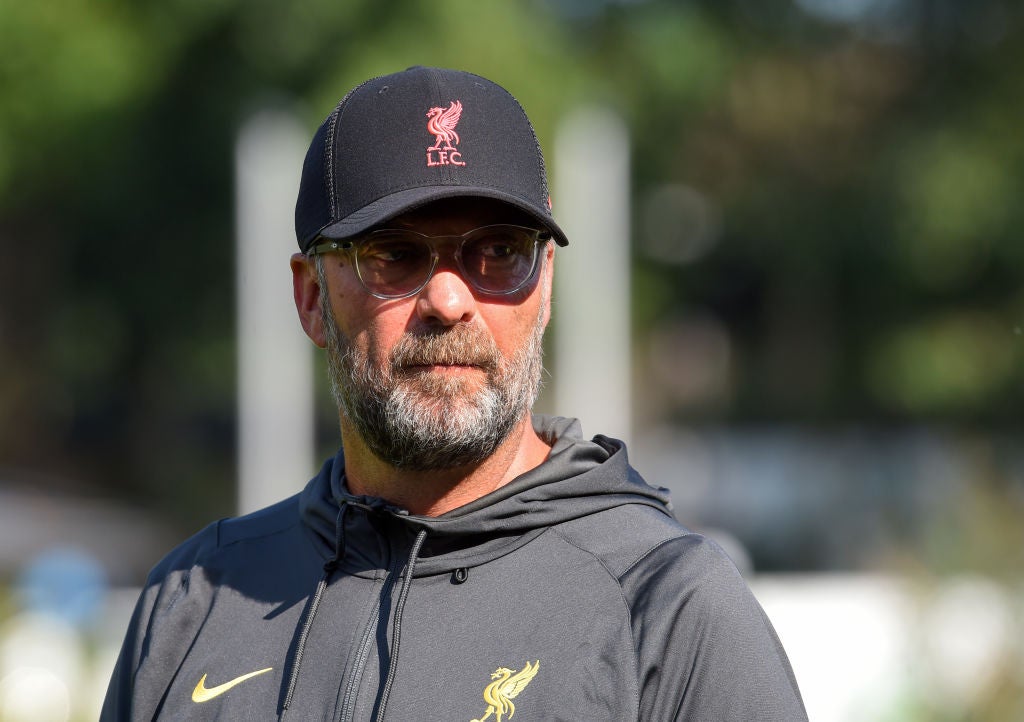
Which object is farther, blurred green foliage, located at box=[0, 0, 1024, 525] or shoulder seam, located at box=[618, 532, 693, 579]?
blurred green foliage, located at box=[0, 0, 1024, 525]

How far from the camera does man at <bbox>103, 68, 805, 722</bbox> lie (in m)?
2.16

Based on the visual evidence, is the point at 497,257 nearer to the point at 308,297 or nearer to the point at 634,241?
the point at 308,297

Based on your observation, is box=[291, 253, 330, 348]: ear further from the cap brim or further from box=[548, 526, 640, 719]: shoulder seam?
box=[548, 526, 640, 719]: shoulder seam

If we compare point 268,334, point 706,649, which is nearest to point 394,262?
point 706,649

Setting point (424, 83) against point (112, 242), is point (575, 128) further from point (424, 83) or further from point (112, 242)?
point (424, 83)

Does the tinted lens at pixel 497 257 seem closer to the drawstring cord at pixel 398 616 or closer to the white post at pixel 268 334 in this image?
the drawstring cord at pixel 398 616

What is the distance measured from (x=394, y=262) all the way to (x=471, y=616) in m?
0.63

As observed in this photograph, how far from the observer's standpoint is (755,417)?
93.4ft

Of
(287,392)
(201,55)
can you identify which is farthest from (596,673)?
(201,55)

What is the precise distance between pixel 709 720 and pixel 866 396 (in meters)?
24.3

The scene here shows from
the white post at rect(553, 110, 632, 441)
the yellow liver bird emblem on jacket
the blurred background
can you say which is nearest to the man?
the yellow liver bird emblem on jacket

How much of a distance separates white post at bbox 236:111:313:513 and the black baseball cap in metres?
11.4

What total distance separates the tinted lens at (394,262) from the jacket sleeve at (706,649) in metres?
0.67

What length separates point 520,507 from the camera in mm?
2318
